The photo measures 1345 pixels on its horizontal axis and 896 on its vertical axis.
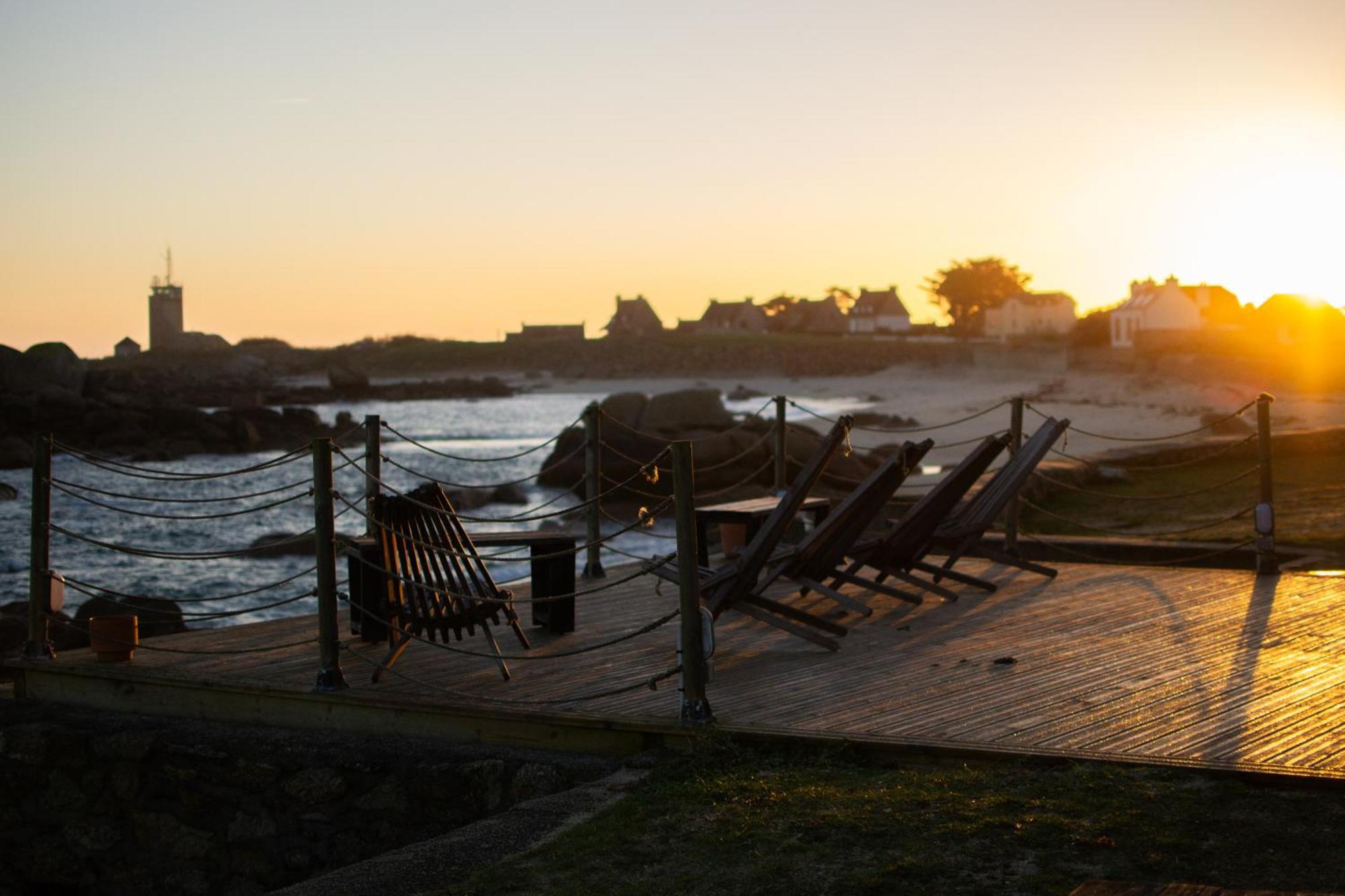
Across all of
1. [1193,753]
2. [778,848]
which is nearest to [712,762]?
[778,848]

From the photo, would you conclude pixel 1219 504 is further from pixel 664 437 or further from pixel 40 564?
pixel 40 564

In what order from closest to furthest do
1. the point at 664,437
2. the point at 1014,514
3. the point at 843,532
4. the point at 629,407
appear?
the point at 843,532 < the point at 1014,514 < the point at 664,437 < the point at 629,407

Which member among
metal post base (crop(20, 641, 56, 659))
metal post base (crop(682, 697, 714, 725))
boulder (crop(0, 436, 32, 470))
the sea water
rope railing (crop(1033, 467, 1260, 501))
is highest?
rope railing (crop(1033, 467, 1260, 501))

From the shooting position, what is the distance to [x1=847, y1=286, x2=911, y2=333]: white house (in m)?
116

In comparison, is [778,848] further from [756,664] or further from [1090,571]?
[1090,571]

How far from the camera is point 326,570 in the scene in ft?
20.7

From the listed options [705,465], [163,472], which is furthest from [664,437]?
[163,472]

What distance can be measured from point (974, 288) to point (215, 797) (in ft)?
334

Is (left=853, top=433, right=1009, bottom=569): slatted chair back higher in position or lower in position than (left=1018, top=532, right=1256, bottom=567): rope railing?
higher

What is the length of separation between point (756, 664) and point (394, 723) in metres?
1.86

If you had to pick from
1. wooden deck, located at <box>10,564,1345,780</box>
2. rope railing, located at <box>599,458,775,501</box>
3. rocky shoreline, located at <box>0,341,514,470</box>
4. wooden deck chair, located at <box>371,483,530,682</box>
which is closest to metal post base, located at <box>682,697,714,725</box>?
wooden deck, located at <box>10,564,1345,780</box>

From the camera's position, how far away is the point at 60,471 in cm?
4475

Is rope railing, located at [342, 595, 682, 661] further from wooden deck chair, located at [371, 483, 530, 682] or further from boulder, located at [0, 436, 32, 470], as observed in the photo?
boulder, located at [0, 436, 32, 470]

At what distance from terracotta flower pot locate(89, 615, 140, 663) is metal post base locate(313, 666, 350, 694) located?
1.44 meters
